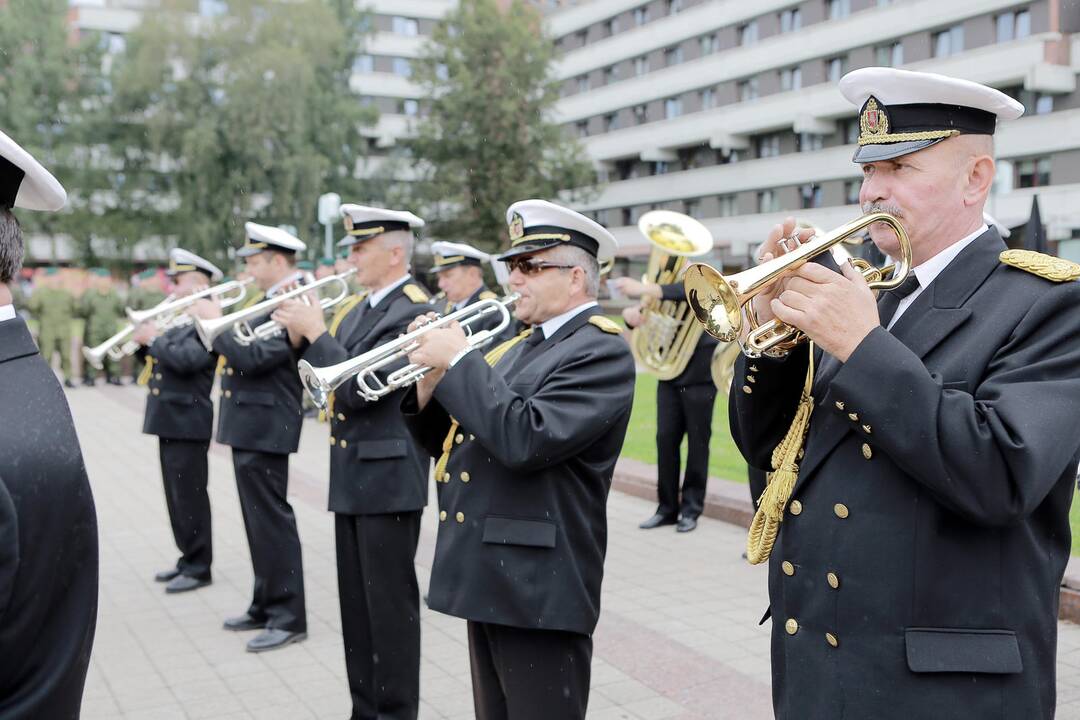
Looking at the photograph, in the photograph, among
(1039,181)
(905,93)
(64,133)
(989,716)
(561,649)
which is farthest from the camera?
(64,133)

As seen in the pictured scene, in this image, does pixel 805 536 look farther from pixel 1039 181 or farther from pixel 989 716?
pixel 1039 181

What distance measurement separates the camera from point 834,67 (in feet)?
142

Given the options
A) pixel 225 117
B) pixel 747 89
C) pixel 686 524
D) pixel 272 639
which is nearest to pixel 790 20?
pixel 747 89

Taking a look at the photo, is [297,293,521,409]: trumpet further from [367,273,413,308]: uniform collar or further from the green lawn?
the green lawn

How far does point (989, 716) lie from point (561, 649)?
1.49m

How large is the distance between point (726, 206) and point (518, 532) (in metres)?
47.6

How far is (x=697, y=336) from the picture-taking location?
8242 mm

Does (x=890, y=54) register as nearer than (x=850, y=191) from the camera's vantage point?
Yes

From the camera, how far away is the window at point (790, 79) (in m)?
45.2

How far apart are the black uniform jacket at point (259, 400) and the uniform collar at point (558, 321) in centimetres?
263

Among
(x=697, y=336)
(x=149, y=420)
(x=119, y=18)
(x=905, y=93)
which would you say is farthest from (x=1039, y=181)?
(x=119, y=18)

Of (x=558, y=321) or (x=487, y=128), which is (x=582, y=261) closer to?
(x=558, y=321)

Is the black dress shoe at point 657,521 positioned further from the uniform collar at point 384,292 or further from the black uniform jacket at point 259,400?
the uniform collar at point 384,292

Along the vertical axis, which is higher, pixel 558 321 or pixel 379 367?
pixel 558 321
